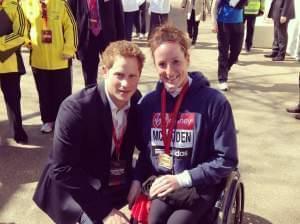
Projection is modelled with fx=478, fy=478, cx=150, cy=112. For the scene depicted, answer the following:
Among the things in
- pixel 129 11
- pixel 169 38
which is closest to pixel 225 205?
pixel 169 38

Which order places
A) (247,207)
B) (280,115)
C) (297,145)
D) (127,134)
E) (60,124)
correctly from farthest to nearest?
1. (280,115)
2. (297,145)
3. (247,207)
4. (127,134)
5. (60,124)

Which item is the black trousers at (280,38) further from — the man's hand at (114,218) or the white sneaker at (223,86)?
the man's hand at (114,218)

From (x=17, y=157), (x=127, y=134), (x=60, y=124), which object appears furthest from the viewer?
(x=17, y=157)

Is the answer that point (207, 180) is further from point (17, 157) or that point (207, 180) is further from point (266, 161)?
point (17, 157)

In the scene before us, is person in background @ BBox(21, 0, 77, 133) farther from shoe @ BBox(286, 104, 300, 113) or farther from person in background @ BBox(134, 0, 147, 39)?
person in background @ BBox(134, 0, 147, 39)

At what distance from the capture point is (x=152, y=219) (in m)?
2.38

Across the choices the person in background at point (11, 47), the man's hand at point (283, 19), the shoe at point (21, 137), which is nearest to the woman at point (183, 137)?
the person in background at point (11, 47)

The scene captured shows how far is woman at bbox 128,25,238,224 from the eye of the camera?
7.64ft

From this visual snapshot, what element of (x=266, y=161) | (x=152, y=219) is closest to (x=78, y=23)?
(x=266, y=161)

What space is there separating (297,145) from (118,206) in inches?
107

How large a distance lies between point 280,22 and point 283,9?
0.21 m

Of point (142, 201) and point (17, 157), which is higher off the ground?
point (142, 201)

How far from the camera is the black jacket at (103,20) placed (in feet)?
15.8

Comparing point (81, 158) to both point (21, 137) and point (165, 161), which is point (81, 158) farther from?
point (21, 137)
